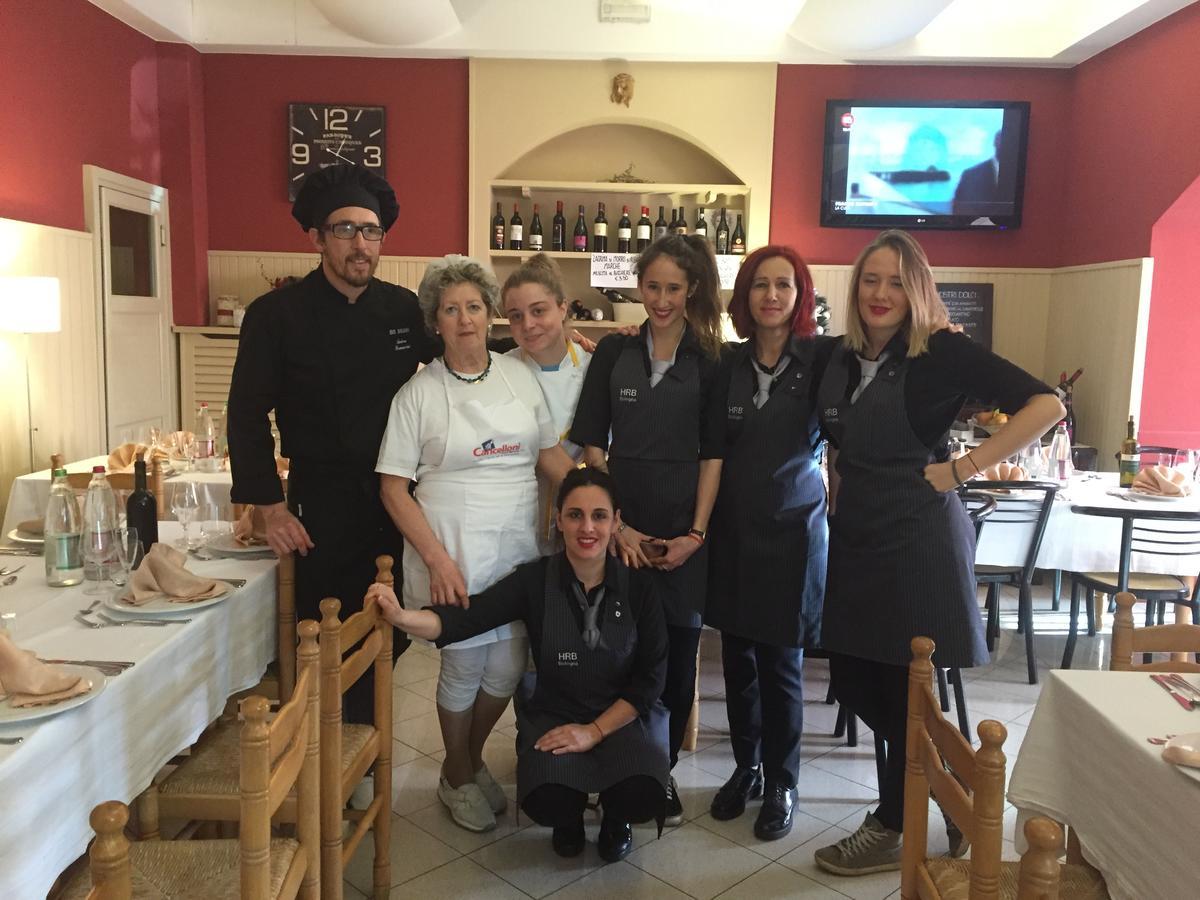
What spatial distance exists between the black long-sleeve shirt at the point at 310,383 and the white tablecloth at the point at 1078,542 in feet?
8.28

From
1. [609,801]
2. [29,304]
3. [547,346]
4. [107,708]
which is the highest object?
[29,304]

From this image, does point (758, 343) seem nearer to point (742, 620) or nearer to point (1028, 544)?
point (742, 620)

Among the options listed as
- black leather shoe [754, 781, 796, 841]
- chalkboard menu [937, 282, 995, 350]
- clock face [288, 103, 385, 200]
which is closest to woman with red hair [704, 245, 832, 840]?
black leather shoe [754, 781, 796, 841]

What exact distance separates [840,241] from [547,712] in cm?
465

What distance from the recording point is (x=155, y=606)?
6.68 feet

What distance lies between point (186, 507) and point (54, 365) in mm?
3009

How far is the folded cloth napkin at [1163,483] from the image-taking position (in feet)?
13.1

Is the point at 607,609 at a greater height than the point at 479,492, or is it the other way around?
the point at 479,492

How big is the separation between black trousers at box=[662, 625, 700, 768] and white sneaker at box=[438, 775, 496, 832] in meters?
0.56

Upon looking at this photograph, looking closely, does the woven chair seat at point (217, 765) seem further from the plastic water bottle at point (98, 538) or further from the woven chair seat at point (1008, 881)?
the woven chair seat at point (1008, 881)

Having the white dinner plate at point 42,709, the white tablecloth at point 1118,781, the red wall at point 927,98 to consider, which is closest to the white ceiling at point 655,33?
the red wall at point 927,98

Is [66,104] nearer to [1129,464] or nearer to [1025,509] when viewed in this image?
[1025,509]

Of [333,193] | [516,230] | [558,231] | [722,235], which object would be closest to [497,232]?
[516,230]

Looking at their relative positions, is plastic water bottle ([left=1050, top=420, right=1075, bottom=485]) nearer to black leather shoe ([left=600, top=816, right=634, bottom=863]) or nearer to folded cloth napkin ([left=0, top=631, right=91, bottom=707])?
black leather shoe ([left=600, top=816, right=634, bottom=863])
